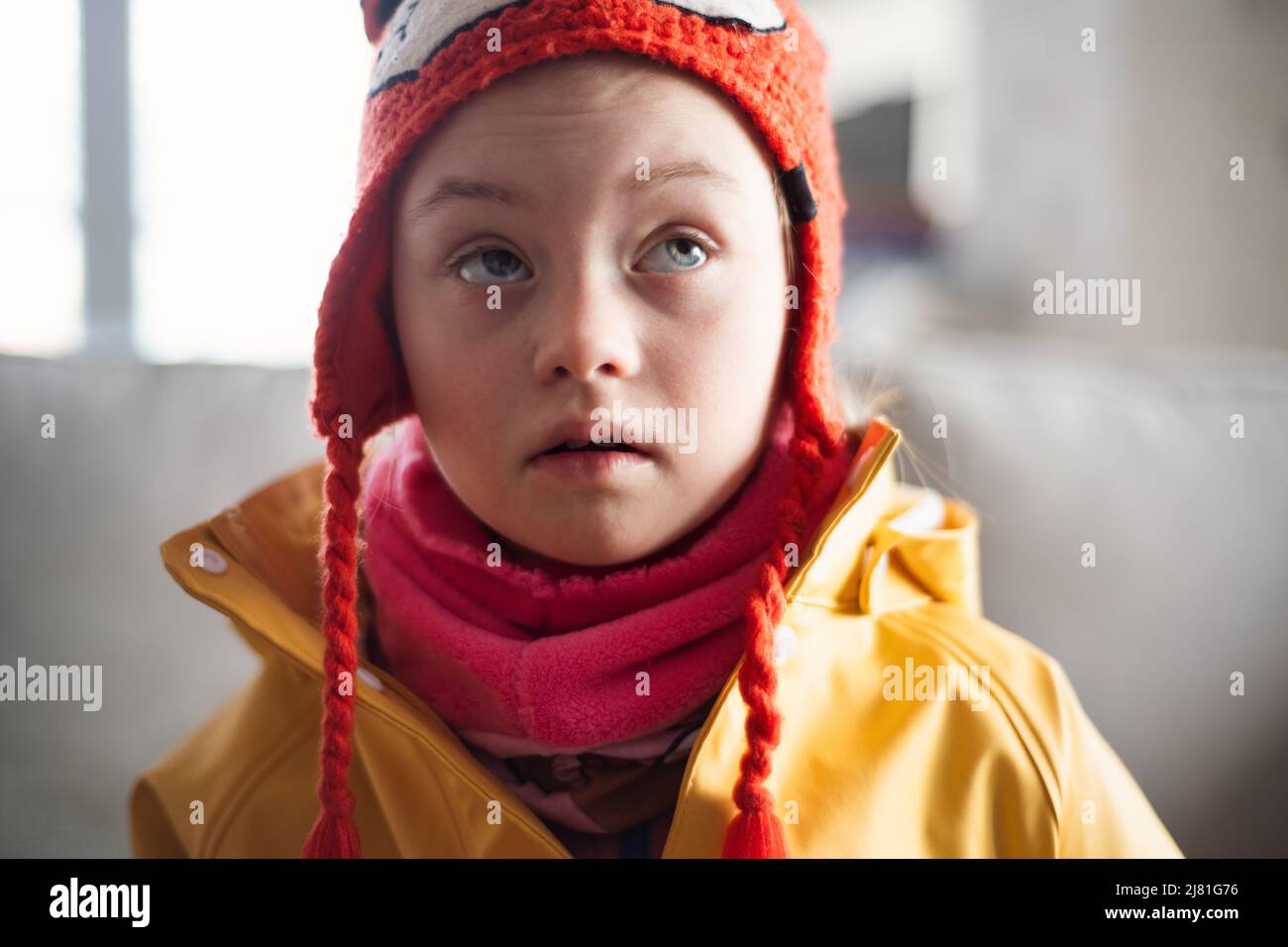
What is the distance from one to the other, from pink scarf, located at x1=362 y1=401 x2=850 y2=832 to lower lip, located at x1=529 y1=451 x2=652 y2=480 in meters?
0.10

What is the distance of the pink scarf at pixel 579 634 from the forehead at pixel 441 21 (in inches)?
11.4

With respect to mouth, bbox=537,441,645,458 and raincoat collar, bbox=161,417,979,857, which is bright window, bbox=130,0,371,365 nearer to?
raincoat collar, bbox=161,417,979,857

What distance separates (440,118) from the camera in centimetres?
71

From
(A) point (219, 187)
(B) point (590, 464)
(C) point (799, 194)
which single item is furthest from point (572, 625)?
(A) point (219, 187)

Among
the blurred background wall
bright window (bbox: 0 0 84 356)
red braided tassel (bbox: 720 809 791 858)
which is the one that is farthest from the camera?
bright window (bbox: 0 0 84 356)

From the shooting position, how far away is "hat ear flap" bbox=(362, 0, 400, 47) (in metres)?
0.82

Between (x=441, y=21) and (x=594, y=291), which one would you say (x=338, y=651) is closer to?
(x=594, y=291)

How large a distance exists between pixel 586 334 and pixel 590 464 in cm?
9

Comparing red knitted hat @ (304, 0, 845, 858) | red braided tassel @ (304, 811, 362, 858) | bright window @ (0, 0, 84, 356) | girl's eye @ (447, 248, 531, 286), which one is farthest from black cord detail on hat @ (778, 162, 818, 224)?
bright window @ (0, 0, 84, 356)

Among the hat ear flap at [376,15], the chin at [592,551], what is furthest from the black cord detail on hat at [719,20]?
the chin at [592,551]
